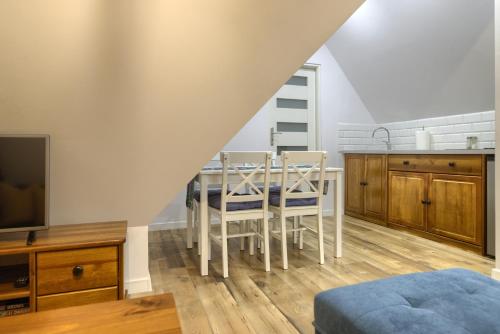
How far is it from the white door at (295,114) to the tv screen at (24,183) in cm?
313

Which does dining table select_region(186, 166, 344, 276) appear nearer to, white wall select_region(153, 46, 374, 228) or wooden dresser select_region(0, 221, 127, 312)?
wooden dresser select_region(0, 221, 127, 312)

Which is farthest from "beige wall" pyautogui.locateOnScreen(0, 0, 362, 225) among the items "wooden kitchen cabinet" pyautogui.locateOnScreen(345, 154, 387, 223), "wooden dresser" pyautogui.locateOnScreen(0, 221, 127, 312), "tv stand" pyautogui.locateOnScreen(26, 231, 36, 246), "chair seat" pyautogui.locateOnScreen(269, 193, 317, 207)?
"wooden kitchen cabinet" pyautogui.locateOnScreen(345, 154, 387, 223)

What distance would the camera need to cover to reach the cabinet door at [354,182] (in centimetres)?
439

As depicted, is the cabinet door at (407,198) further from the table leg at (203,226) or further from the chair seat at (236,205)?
the table leg at (203,226)

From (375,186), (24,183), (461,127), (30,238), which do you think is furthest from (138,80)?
(461,127)

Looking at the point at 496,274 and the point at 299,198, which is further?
the point at 299,198

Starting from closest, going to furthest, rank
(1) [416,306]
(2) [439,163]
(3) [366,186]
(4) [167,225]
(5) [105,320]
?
(5) [105,320]
(1) [416,306]
(2) [439,163]
(4) [167,225]
(3) [366,186]

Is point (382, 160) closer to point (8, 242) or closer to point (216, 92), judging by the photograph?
point (216, 92)

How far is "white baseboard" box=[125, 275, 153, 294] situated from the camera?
A: 2111 mm

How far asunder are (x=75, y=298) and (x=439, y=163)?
3.26 metres

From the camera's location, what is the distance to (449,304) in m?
1.15

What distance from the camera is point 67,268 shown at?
5.14ft

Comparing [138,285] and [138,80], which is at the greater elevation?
[138,80]

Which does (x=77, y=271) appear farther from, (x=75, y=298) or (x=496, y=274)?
(x=496, y=274)
